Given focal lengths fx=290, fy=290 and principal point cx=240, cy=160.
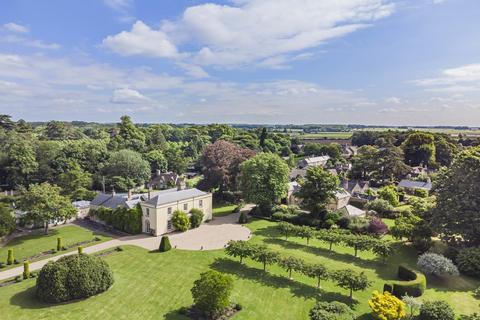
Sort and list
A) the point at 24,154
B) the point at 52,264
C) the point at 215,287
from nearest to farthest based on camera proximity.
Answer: the point at 215,287, the point at 52,264, the point at 24,154

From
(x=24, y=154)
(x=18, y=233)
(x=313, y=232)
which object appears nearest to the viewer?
(x=313, y=232)

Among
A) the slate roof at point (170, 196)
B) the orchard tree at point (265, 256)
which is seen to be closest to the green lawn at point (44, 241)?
the slate roof at point (170, 196)

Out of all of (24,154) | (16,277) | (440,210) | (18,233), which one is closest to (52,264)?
(16,277)

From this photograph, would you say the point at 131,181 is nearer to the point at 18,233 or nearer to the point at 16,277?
the point at 18,233

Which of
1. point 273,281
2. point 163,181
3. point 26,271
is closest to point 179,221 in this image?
point 26,271

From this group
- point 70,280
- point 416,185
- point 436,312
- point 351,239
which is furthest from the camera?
point 416,185

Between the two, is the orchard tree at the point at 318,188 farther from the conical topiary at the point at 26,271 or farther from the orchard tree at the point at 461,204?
the conical topiary at the point at 26,271

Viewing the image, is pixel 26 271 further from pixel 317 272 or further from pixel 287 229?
pixel 287 229
